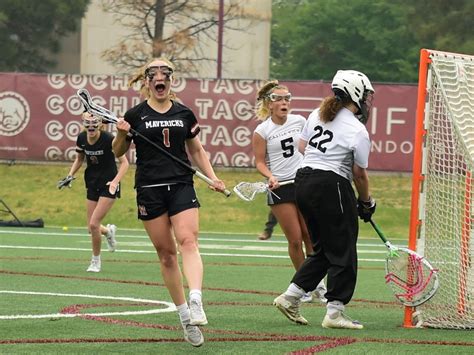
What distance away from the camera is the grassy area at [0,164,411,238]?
29.4m

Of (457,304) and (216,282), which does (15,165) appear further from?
(457,304)

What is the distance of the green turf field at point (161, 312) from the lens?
379 inches

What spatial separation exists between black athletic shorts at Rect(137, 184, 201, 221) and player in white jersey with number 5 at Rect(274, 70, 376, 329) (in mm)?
1331

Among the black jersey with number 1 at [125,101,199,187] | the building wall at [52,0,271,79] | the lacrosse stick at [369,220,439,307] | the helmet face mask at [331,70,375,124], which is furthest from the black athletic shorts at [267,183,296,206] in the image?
the building wall at [52,0,271,79]

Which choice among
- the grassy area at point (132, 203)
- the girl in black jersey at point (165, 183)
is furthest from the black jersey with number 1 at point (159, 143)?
the grassy area at point (132, 203)

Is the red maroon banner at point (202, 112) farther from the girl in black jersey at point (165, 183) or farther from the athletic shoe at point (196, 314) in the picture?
the athletic shoe at point (196, 314)

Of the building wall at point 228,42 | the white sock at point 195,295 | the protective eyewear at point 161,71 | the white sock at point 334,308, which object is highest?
the building wall at point 228,42

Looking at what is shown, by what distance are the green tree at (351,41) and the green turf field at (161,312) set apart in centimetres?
4060

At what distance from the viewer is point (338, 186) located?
10.9 m

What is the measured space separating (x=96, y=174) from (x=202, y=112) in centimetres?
1263

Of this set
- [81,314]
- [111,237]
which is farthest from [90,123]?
[81,314]

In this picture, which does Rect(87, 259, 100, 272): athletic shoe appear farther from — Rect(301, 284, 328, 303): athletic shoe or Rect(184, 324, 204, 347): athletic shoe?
Rect(184, 324, 204, 347): athletic shoe

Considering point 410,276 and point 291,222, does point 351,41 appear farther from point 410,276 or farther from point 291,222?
point 410,276

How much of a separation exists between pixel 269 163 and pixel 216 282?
2443mm
